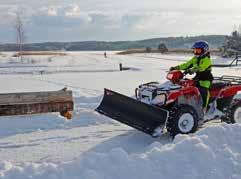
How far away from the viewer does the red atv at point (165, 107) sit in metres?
8.55

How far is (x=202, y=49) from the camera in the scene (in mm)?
9094

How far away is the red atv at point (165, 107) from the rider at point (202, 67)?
0.15 metres

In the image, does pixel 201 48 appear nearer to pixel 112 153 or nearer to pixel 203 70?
pixel 203 70

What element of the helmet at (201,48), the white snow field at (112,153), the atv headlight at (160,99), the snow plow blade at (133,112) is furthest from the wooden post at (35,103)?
the helmet at (201,48)

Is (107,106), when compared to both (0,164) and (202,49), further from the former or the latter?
(0,164)

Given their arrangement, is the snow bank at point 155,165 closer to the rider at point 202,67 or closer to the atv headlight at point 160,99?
the atv headlight at point 160,99

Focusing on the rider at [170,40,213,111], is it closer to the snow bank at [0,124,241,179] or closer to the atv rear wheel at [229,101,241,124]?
the atv rear wheel at [229,101,241,124]

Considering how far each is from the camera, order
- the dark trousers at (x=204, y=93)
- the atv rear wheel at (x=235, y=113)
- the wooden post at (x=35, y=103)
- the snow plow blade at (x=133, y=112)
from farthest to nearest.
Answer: the wooden post at (x=35, y=103) < the atv rear wheel at (x=235, y=113) < the dark trousers at (x=204, y=93) < the snow plow blade at (x=133, y=112)

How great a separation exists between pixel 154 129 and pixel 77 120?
2996 mm

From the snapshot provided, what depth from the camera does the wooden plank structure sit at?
1018 cm

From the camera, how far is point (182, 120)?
8758mm

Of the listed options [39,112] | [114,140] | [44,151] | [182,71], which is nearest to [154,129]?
[114,140]

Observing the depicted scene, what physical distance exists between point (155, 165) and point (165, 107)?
9.77ft

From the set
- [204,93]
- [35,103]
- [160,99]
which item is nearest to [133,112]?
[160,99]
